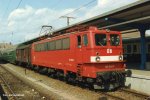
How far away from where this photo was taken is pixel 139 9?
714 inches

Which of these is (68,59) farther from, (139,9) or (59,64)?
(139,9)

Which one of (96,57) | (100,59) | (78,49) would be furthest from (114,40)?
(78,49)

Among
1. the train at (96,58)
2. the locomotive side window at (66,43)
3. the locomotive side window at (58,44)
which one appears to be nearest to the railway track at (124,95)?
the train at (96,58)

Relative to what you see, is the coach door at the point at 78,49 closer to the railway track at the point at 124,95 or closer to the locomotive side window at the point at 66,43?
the locomotive side window at the point at 66,43

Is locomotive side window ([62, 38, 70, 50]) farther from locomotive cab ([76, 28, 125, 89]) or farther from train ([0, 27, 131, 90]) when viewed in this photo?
locomotive cab ([76, 28, 125, 89])

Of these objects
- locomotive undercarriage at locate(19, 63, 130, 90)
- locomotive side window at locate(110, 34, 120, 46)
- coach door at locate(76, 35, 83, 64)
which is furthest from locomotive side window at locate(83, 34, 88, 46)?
locomotive undercarriage at locate(19, 63, 130, 90)

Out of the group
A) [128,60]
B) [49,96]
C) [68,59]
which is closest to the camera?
[49,96]

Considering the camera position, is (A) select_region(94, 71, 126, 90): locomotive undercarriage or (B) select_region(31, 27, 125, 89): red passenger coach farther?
(B) select_region(31, 27, 125, 89): red passenger coach

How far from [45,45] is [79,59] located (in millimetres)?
7999

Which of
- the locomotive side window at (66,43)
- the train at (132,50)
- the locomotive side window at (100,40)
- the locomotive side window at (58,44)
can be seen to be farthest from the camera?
the train at (132,50)

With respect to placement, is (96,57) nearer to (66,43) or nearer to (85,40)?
(85,40)

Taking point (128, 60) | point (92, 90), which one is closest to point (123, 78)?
point (92, 90)

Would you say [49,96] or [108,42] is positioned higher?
[108,42]

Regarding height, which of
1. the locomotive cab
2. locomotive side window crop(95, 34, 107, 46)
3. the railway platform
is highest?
locomotive side window crop(95, 34, 107, 46)
